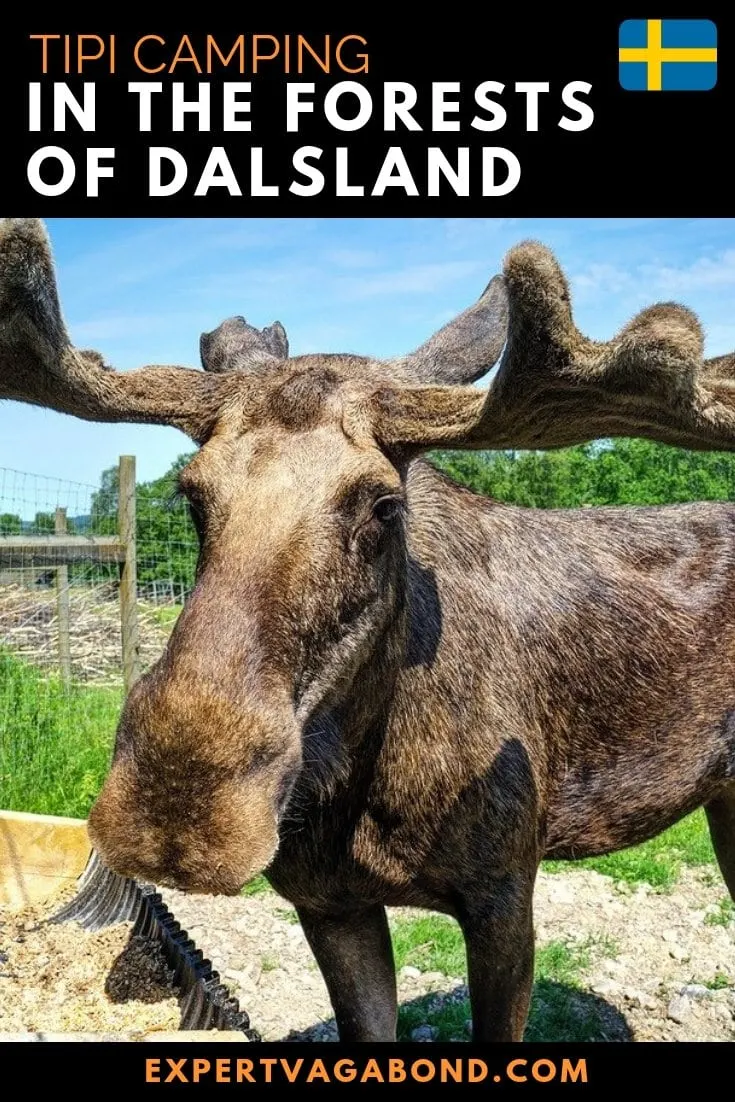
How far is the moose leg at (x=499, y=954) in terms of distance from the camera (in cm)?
366

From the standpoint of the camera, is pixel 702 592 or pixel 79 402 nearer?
pixel 79 402

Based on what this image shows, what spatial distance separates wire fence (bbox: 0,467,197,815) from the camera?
8.27 m

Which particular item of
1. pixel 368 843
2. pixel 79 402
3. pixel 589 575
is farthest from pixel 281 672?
pixel 589 575

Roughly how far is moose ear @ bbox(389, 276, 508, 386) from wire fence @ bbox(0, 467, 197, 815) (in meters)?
4.32

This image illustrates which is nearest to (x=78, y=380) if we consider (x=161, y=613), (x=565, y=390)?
(x=565, y=390)

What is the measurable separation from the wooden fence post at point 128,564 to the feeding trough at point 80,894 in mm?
4078

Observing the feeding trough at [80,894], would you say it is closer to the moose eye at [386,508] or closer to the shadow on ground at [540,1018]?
the shadow on ground at [540,1018]

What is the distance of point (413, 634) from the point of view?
3.71 meters

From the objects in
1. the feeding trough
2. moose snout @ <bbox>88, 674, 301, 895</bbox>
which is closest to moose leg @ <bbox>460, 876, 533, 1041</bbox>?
the feeding trough

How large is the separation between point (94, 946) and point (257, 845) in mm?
2803

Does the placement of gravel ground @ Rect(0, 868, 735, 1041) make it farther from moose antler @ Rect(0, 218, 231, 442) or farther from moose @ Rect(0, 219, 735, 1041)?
moose antler @ Rect(0, 218, 231, 442)

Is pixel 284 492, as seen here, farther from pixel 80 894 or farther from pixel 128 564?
pixel 128 564

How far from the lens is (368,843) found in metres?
3.57
